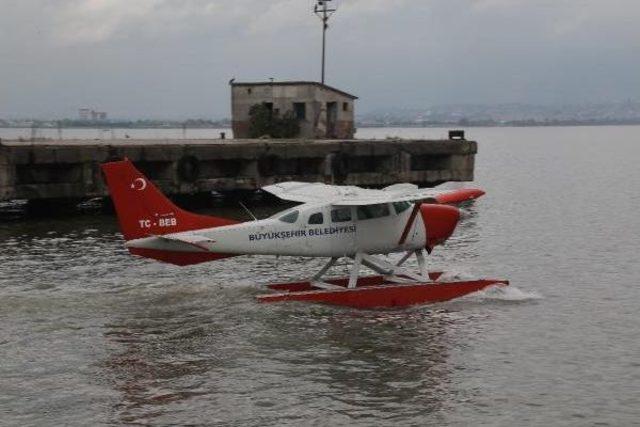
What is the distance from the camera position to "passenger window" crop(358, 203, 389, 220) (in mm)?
21688

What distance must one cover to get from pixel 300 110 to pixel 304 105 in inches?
16.9

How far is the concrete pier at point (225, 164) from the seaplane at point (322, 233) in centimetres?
1844

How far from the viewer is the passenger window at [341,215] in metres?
21.6

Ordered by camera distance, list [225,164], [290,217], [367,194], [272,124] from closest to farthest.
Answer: [290,217], [367,194], [225,164], [272,124]

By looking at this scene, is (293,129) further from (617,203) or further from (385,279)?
(385,279)

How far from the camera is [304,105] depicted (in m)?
56.7

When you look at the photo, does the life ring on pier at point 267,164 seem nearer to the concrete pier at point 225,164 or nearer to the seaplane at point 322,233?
the concrete pier at point 225,164

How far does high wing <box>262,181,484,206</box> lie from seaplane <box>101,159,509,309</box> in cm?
3

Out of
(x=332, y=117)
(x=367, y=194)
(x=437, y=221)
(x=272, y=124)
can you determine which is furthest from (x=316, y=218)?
(x=332, y=117)

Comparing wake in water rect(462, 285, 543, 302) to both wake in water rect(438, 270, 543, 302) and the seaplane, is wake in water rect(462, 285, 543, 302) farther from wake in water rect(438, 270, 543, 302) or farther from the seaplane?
the seaplane

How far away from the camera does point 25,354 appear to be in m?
17.2

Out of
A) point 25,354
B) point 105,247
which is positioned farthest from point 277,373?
point 105,247

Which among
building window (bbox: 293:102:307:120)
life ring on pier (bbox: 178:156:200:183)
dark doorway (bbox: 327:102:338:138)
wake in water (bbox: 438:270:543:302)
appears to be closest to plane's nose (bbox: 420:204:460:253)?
wake in water (bbox: 438:270:543:302)

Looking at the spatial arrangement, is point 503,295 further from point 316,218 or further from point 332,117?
point 332,117
